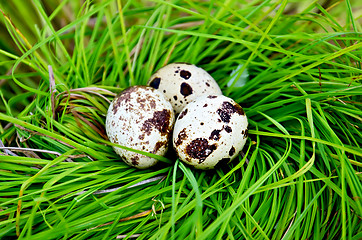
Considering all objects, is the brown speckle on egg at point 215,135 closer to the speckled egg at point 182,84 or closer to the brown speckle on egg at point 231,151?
the brown speckle on egg at point 231,151

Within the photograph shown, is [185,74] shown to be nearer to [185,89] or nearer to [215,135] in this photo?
[185,89]

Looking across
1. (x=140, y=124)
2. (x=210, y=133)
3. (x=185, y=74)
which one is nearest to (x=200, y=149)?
(x=210, y=133)

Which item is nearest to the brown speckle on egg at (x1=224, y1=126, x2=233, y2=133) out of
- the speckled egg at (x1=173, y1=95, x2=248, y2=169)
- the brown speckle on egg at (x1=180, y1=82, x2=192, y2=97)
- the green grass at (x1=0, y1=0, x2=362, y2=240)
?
the speckled egg at (x1=173, y1=95, x2=248, y2=169)

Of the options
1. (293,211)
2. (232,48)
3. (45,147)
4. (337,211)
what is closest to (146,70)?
(232,48)

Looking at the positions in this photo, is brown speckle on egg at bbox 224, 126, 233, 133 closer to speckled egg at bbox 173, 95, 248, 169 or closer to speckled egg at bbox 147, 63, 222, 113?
speckled egg at bbox 173, 95, 248, 169

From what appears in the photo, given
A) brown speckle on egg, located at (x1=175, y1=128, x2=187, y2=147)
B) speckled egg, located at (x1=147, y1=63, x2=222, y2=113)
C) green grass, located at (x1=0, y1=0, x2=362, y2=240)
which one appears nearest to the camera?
green grass, located at (x1=0, y1=0, x2=362, y2=240)

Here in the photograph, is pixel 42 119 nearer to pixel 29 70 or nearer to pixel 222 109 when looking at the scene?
pixel 29 70

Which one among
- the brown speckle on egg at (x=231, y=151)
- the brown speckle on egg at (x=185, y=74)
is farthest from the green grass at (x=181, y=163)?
the brown speckle on egg at (x=185, y=74)
